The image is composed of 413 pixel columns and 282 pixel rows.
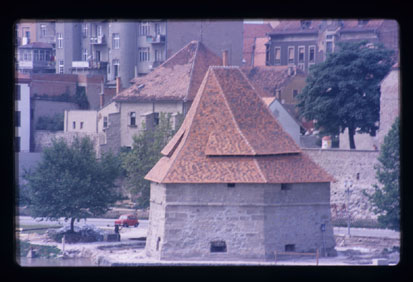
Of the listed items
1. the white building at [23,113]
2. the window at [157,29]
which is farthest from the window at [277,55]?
the white building at [23,113]

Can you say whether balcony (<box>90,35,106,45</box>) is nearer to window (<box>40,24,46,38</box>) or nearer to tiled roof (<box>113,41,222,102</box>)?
window (<box>40,24,46,38</box>)

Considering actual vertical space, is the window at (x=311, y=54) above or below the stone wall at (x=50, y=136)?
above

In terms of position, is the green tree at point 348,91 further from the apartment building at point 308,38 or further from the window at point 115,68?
the window at point 115,68

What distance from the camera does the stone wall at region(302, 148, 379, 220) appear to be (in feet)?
105

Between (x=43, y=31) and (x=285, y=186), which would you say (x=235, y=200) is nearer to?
(x=285, y=186)

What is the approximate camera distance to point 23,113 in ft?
137

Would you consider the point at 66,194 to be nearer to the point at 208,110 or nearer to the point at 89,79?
the point at 208,110

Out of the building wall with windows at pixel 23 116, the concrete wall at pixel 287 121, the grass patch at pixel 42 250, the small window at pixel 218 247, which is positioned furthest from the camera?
the building wall with windows at pixel 23 116

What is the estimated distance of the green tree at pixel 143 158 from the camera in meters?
33.6

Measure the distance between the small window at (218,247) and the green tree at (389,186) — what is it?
654cm

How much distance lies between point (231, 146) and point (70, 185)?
887 cm

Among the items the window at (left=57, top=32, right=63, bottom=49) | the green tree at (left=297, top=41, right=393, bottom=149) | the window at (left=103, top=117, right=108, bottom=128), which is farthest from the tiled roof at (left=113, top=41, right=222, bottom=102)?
the window at (left=57, top=32, right=63, bottom=49)

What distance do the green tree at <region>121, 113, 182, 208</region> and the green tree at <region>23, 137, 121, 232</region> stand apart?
0.64m
